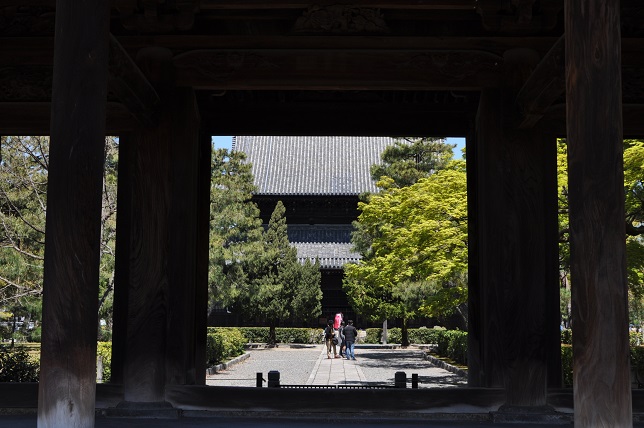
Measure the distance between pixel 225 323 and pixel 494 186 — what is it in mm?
29244

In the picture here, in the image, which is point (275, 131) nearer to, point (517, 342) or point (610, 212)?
point (517, 342)

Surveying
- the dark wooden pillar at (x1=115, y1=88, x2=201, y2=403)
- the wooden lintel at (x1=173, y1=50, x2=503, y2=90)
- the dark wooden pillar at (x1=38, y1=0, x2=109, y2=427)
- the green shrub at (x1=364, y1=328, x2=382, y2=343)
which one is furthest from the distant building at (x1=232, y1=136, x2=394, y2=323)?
the dark wooden pillar at (x1=38, y1=0, x2=109, y2=427)

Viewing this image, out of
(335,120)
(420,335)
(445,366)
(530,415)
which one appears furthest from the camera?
(420,335)

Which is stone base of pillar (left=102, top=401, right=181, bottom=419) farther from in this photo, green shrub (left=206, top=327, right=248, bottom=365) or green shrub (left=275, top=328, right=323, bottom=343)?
green shrub (left=275, top=328, right=323, bottom=343)

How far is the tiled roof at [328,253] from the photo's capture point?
37966 millimetres

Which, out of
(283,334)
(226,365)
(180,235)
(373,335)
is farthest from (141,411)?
(373,335)

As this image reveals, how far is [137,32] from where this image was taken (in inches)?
314

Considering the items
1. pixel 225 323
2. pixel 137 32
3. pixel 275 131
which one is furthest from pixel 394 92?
pixel 225 323

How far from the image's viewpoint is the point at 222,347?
75.6 feet

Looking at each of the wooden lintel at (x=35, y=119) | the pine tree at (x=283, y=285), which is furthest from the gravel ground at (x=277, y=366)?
the wooden lintel at (x=35, y=119)

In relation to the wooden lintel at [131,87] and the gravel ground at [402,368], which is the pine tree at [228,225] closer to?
the gravel ground at [402,368]

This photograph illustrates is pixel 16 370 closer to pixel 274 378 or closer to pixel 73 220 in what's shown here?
pixel 274 378

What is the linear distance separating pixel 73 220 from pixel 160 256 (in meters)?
2.58

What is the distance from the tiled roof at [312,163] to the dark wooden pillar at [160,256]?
1246 inches
